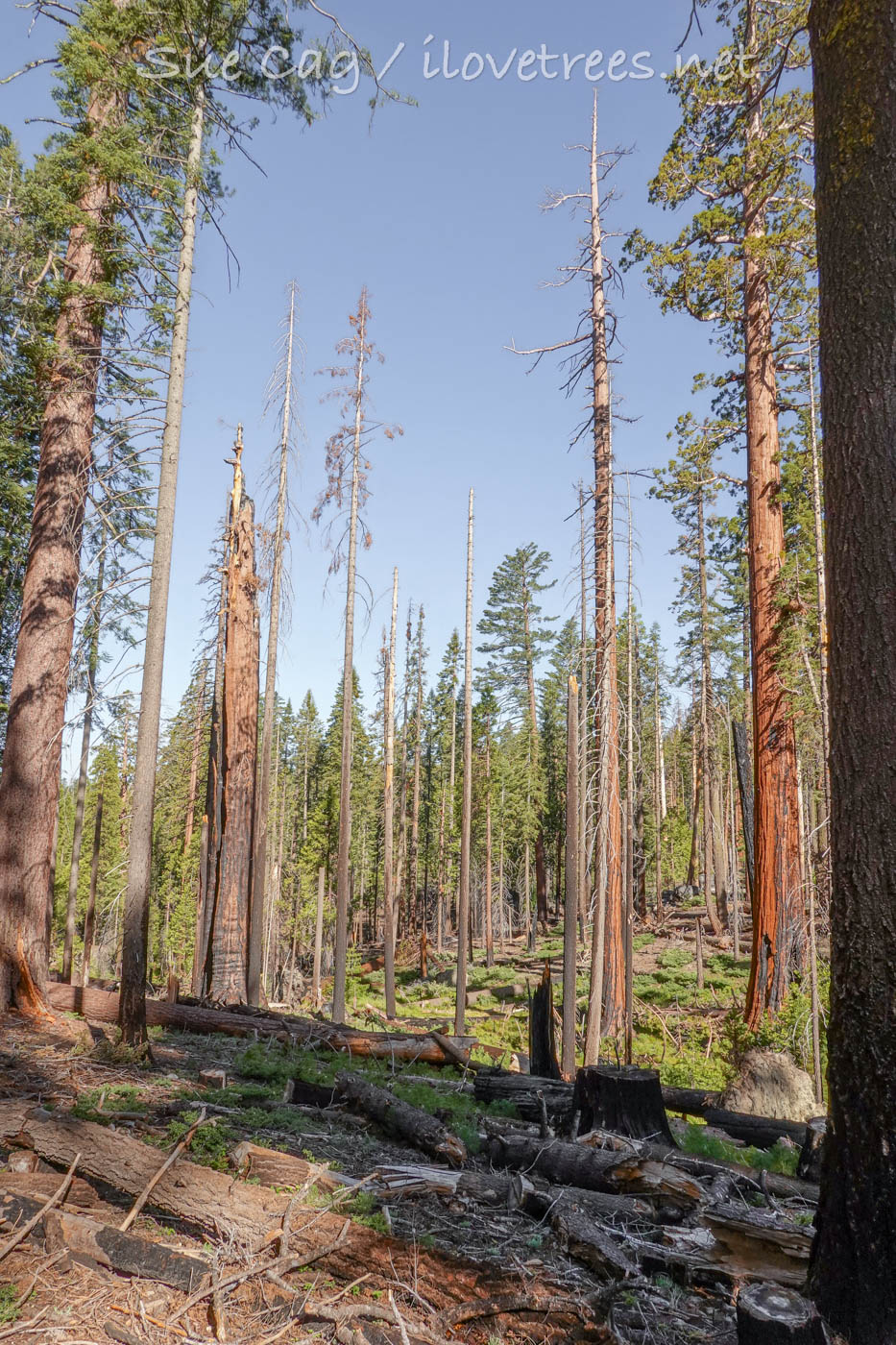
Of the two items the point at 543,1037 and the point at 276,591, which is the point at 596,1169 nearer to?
the point at 543,1037

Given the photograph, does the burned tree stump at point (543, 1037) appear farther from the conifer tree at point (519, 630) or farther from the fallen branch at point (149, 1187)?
the conifer tree at point (519, 630)

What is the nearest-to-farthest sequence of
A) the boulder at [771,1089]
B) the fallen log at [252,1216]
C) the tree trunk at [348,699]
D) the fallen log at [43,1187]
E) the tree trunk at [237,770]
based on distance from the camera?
the fallen log at [252,1216], the fallen log at [43,1187], the boulder at [771,1089], the tree trunk at [237,770], the tree trunk at [348,699]

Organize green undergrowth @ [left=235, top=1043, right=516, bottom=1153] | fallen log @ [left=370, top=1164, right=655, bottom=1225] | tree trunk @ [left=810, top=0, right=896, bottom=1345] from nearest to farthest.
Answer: tree trunk @ [left=810, top=0, right=896, bottom=1345] → fallen log @ [left=370, top=1164, right=655, bottom=1225] → green undergrowth @ [left=235, top=1043, right=516, bottom=1153]

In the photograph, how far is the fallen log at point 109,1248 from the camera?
3412 mm

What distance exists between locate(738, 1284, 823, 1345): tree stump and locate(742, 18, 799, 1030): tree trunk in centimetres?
787

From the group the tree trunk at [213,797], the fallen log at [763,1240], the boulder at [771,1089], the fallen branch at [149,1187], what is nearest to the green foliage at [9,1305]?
the fallen branch at [149,1187]

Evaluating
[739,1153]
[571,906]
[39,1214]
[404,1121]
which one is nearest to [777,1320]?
[39,1214]

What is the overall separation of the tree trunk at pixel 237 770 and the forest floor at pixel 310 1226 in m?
4.48

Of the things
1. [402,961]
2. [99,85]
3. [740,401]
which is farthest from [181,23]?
[402,961]

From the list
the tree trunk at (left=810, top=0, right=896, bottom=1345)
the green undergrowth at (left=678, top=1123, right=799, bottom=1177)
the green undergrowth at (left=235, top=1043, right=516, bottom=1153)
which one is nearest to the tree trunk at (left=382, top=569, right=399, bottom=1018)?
the green undergrowth at (left=235, top=1043, right=516, bottom=1153)

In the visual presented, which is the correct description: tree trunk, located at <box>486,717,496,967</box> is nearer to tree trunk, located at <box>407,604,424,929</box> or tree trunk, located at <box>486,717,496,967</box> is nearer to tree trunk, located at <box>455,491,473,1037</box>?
tree trunk, located at <box>407,604,424,929</box>

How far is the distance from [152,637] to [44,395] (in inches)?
176

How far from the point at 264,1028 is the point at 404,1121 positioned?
490 centimetres

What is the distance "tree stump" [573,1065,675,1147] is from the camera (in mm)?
5754
